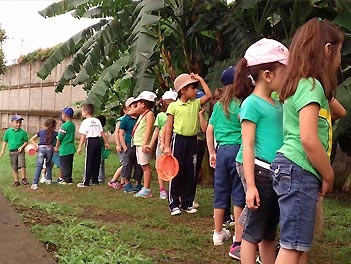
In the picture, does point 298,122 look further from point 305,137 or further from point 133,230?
point 133,230

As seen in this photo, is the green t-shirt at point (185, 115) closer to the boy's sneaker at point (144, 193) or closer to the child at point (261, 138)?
the boy's sneaker at point (144, 193)

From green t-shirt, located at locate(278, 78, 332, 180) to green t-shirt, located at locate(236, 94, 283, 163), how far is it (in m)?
0.32

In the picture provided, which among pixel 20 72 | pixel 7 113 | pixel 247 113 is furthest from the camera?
pixel 7 113

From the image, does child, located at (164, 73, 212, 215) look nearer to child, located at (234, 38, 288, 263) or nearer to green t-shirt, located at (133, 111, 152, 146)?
green t-shirt, located at (133, 111, 152, 146)

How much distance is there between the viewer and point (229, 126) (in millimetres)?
4414

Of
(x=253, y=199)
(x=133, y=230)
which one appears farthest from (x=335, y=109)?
(x=133, y=230)

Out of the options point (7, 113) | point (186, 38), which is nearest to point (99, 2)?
point (186, 38)

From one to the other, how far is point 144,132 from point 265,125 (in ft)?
14.4

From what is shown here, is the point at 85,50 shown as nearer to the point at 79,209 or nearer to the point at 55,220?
the point at 79,209

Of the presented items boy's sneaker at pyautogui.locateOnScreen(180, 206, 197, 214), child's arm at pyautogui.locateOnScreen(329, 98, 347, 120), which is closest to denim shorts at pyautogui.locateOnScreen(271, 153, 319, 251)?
child's arm at pyautogui.locateOnScreen(329, 98, 347, 120)

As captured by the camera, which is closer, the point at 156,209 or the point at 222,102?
the point at 222,102

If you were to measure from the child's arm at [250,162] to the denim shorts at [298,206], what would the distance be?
33 cm

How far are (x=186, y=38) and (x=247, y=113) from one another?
478 cm

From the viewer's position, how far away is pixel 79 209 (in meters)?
6.31
